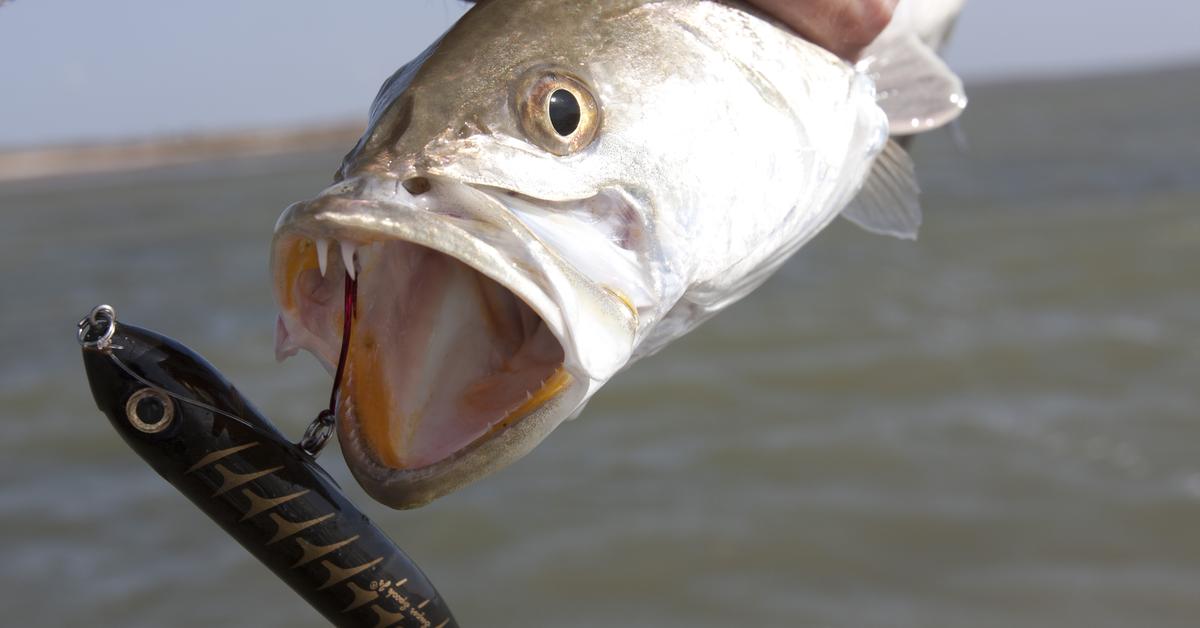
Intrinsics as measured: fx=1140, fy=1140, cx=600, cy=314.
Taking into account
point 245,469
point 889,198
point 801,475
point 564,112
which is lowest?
point 801,475

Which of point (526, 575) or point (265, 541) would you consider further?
point (526, 575)

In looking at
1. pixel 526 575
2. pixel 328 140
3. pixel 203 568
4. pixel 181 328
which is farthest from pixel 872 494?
pixel 328 140

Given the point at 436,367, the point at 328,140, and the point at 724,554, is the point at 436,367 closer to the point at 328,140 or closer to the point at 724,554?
the point at 724,554

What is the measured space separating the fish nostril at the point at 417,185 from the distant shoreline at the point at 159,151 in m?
51.3

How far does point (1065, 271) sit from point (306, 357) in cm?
672

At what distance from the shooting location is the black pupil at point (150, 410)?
1275mm

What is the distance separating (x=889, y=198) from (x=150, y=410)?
1.25m

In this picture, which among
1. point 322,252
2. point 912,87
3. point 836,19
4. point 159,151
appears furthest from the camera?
point 159,151

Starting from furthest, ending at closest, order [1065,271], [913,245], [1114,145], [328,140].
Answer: [328,140] < [1114,145] < [913,245] < [1065,271]

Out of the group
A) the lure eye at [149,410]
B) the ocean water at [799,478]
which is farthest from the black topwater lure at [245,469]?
the ocean water at [799,478]

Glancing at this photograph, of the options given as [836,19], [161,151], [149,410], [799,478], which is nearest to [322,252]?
[149,410]

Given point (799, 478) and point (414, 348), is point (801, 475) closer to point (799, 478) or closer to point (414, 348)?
point (799, 478)

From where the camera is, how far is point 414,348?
1.29 metres

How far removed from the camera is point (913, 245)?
42.3ft
